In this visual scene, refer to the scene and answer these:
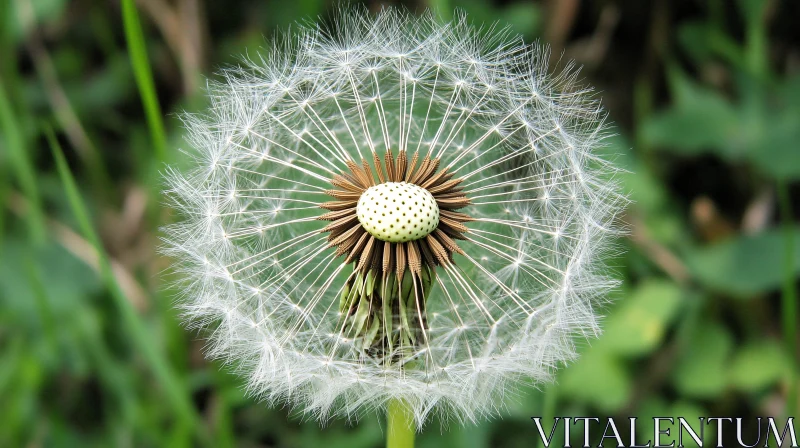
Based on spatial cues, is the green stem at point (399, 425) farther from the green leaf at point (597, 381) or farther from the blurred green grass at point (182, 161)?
the green leaf at point (597, 381)

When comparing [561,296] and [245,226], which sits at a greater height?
[245,226]

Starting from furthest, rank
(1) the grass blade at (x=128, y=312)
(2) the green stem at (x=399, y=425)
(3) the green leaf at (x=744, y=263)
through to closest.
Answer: (3) the green leaf at (x=744, y=263), (1) the grass blade at (x=128, y=312), (2) the green stem at (x=399, y=425)

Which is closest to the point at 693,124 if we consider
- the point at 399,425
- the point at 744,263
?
the point at 744,263

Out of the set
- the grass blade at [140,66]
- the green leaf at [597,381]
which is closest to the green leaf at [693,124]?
the green leaf at [597,381]

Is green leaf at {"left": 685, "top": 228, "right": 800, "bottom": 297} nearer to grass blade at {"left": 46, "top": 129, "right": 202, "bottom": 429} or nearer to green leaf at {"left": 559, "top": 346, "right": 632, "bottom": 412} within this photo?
green leaf at {"left": 559, "top": 346, "right": 632, "bottom": 412}

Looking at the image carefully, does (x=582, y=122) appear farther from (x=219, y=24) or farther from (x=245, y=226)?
(x=219, y=24)

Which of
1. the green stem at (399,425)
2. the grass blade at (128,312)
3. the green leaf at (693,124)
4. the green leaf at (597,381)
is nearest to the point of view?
the green stem at (399,425)

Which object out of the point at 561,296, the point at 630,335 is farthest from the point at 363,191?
the point at 630,335
